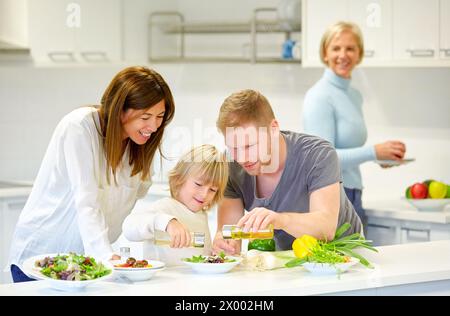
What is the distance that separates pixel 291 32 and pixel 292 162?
6.60 feet

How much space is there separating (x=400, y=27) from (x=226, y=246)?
67.0 inches

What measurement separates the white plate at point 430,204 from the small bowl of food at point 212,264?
147cm

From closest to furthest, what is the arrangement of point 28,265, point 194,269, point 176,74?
point 28,265
point 194,269
point 176,74

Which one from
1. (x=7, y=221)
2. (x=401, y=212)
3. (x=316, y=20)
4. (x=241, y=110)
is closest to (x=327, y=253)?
(x=241, y=110)

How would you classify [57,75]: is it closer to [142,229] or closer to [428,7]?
[428,7]

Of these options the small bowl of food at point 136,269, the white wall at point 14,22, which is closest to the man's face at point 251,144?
the small bowl of food at point 136,269

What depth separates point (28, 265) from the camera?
1.94 metres

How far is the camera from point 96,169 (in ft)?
7.34

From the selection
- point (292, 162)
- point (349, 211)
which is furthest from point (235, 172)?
point (349, 211)

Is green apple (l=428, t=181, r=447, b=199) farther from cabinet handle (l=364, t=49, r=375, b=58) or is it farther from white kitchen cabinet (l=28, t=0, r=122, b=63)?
white kitchen cabinet (l=28, t=0, r=122, b=63)

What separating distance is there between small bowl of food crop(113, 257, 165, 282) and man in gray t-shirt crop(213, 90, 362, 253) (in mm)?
254

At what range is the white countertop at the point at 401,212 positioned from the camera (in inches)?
129

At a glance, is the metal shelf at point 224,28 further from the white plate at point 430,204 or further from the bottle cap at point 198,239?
the bottle cap at point 198,239

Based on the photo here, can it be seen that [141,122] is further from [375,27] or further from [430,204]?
[375,27]
